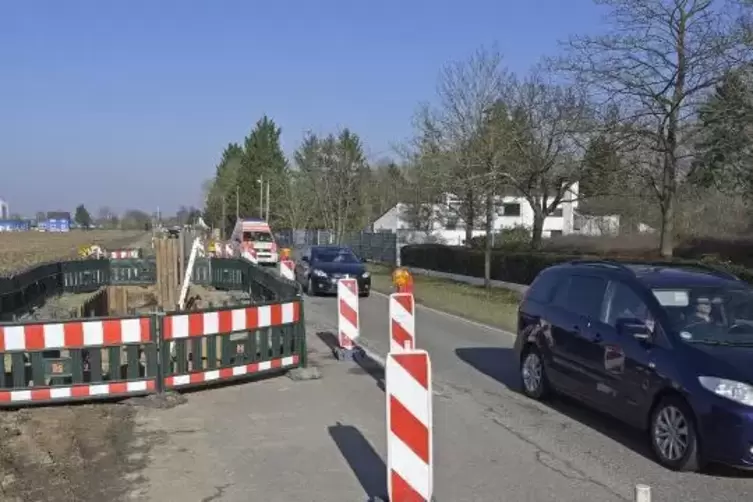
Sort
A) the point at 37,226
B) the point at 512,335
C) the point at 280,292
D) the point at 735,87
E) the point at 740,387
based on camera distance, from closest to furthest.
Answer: the point at 740,387 → the point at 280,292 → the point at 512,335 → the point at 735,87 → the point at 37,226

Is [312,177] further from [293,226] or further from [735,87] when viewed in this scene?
[735,87]

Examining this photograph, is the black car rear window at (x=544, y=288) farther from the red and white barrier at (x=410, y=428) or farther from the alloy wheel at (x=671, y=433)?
the red and white barrier at (x=410, y=428)

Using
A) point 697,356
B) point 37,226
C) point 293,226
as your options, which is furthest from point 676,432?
point 37,226

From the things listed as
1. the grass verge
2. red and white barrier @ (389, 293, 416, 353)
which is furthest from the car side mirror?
the grass verge

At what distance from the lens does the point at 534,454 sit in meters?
6.84

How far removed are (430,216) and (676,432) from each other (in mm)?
55583

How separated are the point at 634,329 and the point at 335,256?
1892 centimetres

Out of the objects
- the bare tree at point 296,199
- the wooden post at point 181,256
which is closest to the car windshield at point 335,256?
the wooden post at point 181,256

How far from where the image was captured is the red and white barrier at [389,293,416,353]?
33.0 feet

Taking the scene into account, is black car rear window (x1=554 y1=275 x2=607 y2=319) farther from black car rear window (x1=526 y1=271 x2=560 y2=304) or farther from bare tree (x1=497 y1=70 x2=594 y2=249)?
bare tree (x1=497 y1=70 x2=594 y2=249)

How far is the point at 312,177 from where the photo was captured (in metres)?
63.9

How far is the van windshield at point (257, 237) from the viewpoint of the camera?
44919 millimetres

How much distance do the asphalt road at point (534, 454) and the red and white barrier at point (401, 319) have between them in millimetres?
735

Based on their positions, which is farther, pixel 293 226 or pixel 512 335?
pixel 293 226
